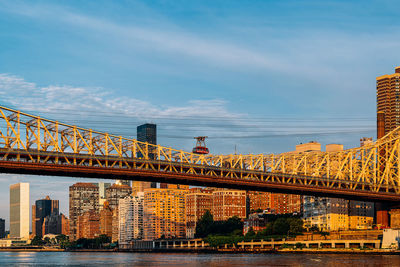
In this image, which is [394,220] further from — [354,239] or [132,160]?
[132,160]

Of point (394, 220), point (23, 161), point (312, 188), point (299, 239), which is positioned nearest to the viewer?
point (23, 161)

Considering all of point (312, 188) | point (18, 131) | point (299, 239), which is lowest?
point (299, 239)

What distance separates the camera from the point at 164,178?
114625mm

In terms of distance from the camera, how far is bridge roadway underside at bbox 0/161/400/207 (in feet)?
331

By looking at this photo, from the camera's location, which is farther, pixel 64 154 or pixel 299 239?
pixel 299 239

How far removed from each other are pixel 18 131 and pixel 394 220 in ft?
266

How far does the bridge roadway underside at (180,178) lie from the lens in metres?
101

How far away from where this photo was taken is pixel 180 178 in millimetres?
115438

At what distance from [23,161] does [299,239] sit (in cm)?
11374

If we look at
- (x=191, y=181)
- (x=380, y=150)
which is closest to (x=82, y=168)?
(x=191, y=181)

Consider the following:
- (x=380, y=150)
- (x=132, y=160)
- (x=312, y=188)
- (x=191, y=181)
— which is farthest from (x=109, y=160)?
(x=380, y=150)

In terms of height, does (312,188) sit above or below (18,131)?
below

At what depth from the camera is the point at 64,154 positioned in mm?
105938

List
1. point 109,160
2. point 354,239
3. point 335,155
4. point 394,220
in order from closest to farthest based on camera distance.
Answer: point 109,160 → point 394,220 → point 335,155 → point 354,239
